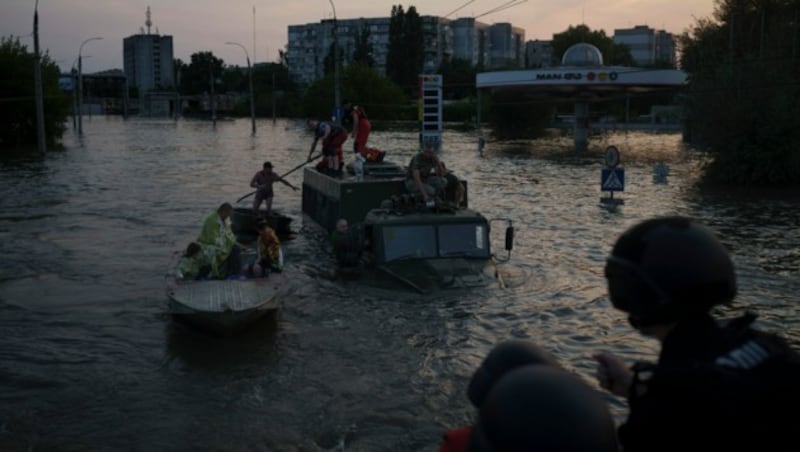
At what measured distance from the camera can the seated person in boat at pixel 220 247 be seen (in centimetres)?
1310

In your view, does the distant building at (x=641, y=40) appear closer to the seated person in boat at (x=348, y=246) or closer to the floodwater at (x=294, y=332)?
the floodwater at (x=294, y=332)

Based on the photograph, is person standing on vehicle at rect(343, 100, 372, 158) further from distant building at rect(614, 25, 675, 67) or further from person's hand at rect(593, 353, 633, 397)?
distant building at rect(614, 25, 675, 67)

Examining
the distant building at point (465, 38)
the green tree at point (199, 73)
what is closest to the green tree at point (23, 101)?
the green tree at point (199, 73)

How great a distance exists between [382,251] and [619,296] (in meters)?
11.4

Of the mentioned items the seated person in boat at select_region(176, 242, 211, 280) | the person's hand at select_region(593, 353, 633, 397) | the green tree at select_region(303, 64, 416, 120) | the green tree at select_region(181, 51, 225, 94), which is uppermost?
the green tree at select_region(181, 51, 225, 94)

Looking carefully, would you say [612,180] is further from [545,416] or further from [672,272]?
[545,416]

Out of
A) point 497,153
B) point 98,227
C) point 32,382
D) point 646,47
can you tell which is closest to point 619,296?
point 32,382

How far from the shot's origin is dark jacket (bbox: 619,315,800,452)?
227 centimetres

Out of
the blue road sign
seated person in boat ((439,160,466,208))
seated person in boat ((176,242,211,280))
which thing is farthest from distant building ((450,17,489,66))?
seated person in boat ((176,242,211,280))

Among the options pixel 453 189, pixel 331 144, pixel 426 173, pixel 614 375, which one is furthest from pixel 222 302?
pixel 331 144

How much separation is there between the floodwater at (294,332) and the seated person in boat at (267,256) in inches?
33.7

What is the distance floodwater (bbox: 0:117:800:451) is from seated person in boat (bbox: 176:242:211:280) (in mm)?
866

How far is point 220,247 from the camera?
43.3 feet

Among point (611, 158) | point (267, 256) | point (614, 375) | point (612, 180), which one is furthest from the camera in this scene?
point (612, 180)
